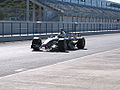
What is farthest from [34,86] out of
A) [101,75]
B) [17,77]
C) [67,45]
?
[67,45]

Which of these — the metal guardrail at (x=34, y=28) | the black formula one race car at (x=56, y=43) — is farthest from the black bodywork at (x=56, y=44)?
the metal guardrail at (x=34, y=28)

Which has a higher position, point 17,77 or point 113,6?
point 113,6

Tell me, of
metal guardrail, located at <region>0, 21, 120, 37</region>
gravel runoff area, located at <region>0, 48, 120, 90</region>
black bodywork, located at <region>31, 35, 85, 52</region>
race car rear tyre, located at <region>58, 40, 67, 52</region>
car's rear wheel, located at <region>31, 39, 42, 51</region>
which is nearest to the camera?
gravel runoff area, located at <region>0, 48, 120, 90</region>

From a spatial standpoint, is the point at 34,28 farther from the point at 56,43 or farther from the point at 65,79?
the point at 65,79

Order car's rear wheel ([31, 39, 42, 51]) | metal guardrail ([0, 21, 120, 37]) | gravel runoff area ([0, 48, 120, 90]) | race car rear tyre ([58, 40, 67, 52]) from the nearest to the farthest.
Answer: gravel runoff area ([0, 48, 120, 90]) → race car rear tyre ([58, 40, 67, 52]) → car's rear wheel ([31, 39, 42, 51]) → metal guardrail ([0, 21, 120, 37])

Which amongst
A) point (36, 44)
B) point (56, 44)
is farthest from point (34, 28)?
point (56, 44)

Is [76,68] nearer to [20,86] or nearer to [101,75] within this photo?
[101,75]

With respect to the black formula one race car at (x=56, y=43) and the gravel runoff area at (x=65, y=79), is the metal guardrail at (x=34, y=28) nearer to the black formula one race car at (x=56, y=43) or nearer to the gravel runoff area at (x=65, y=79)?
the black formula one race car at (x=56, y=43)

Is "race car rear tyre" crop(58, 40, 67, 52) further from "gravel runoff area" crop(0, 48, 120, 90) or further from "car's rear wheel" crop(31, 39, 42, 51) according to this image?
"gravel runoff area" crop(0, 48, 120, 90)

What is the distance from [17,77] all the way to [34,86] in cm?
164

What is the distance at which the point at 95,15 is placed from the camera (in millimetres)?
72875

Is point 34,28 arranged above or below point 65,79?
above

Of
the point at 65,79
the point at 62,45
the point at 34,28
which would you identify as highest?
the point at 34,28

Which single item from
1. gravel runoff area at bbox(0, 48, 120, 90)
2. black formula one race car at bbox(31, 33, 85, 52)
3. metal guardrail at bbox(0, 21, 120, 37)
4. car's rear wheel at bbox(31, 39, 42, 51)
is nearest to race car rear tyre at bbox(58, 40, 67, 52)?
black formula one race car at bbox(31, 33, 85, 52)
